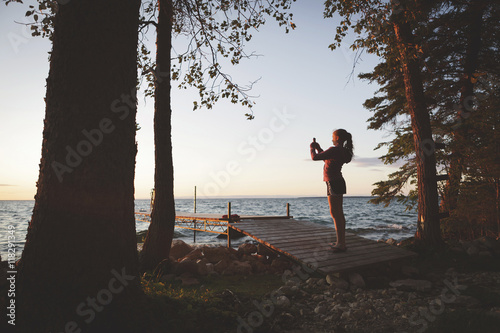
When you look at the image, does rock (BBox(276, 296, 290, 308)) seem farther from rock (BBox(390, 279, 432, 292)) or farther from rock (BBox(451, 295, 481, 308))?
rock (BBox(451, 295, 481, 308))

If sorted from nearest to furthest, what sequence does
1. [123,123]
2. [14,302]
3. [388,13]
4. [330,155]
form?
[14,302] < [123,123] < [330,155] < [388,13]

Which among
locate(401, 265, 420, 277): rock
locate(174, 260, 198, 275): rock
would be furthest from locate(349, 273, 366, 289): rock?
locate(174, 260, 198, 275): rock

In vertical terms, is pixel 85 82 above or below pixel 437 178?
above

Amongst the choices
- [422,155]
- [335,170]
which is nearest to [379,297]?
[335,170]

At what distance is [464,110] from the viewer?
8820mm

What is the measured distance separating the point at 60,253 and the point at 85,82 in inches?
66.3

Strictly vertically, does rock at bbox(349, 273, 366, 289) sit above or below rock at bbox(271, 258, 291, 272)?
above

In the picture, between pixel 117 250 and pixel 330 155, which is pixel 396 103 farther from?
pixel 117 250

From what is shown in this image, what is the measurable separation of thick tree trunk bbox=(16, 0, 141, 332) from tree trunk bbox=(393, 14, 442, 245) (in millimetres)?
6769

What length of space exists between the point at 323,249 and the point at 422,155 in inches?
146

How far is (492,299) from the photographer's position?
377 centimetres

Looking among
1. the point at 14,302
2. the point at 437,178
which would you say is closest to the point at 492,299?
the point at 437,178

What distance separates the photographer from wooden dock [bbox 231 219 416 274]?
531 cm

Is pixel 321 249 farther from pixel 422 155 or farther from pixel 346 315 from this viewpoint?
pixel 422 155
